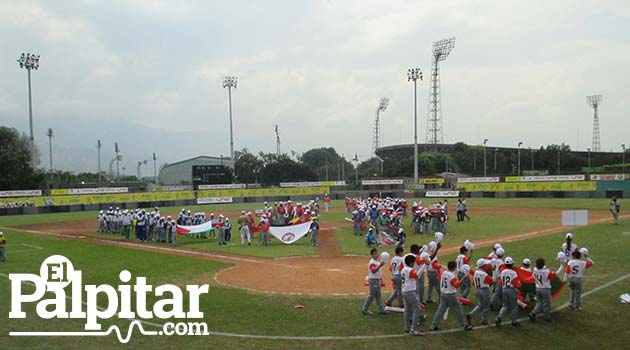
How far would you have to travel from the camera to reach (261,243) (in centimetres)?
2906

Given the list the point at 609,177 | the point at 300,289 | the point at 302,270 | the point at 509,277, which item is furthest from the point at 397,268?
the point at 609,177

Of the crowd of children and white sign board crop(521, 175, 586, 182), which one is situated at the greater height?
white sign board crop(521, 175, 586, 182)

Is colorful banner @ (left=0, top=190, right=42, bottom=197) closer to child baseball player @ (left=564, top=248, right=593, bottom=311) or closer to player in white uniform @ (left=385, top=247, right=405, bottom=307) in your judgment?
player in white uniform @ (left=385, top=247, right=405, bottom=307)

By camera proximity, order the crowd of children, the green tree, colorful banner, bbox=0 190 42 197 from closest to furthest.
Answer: the crowd of children < colorful banner, bbox=0 190 42 197 < the green tree

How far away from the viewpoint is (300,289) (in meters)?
17.0

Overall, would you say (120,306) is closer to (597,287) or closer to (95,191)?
(597,287)

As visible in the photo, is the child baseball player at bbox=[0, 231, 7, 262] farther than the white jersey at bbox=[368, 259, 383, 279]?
Yes

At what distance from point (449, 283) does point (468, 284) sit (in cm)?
292

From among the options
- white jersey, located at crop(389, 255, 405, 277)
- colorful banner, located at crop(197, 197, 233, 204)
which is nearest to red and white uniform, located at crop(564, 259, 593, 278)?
white jersey, located at crop(389, 255, 405, 277)

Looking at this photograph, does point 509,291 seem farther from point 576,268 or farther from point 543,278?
point 576,268

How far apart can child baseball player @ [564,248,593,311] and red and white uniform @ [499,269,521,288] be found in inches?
90.4

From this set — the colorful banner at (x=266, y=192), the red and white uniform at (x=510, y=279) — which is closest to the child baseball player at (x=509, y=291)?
the red and white uniform at (x=510, y=279)

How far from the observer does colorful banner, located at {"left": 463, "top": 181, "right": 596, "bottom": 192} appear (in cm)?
5603

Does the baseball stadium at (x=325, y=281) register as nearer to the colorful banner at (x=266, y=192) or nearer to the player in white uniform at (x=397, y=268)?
the player in white uniform at (x=397, y=268)
